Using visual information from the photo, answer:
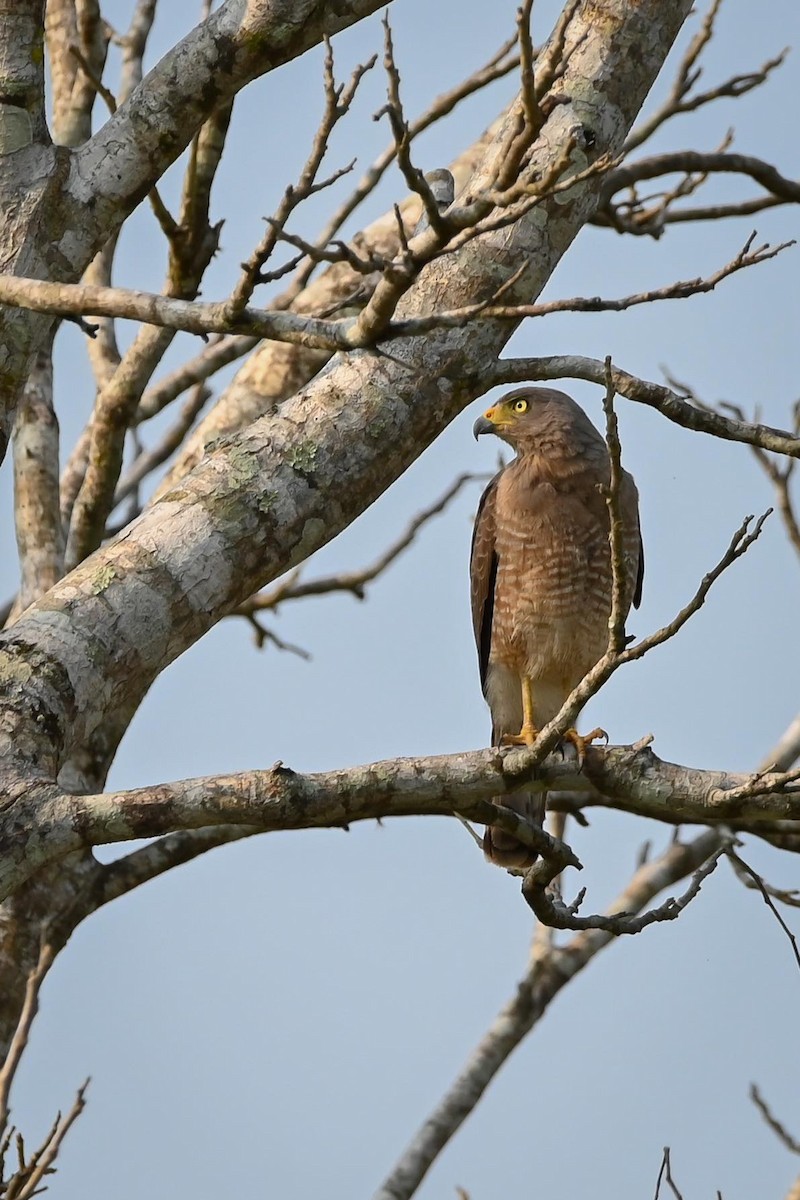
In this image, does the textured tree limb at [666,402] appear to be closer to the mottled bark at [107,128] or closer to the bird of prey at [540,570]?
the mottled bark at [107,128]

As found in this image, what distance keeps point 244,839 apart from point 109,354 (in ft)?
8.84

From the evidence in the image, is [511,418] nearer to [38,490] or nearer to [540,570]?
[540,570]

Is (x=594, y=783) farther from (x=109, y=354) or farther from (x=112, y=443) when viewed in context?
(x=109, y=354)

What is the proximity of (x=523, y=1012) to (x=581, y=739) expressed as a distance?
8.12 ft

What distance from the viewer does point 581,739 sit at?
15.2 ft


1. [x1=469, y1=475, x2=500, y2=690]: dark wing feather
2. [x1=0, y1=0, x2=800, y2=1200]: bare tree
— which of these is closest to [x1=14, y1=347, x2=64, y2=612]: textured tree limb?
[x1=0, y1=0, x2=800, y2=1200]: bare tree

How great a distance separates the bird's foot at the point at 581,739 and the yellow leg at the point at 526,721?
39 cm

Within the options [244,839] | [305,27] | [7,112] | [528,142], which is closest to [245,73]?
[305,27]

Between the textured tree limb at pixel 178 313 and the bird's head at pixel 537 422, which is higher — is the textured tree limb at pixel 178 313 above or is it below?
below

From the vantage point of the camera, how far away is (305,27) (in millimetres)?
4016

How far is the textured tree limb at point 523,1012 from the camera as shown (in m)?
5.94

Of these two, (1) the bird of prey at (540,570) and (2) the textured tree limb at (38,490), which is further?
(1) the bird of prey at (540,570)

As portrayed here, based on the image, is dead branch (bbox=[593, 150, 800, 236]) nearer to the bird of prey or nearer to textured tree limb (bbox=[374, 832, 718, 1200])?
the bird of prey

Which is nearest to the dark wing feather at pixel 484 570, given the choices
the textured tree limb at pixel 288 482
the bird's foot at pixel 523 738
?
the bird's foot at pixel 523 738
